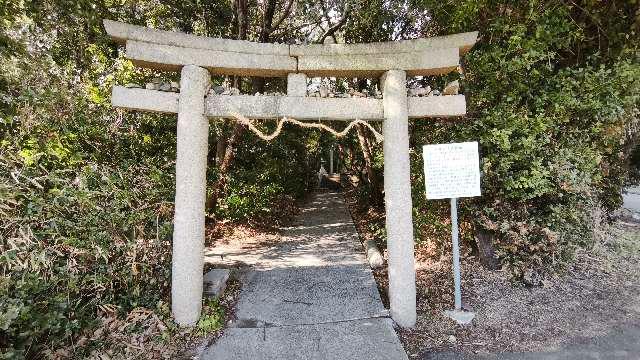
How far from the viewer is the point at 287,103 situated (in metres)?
3.99

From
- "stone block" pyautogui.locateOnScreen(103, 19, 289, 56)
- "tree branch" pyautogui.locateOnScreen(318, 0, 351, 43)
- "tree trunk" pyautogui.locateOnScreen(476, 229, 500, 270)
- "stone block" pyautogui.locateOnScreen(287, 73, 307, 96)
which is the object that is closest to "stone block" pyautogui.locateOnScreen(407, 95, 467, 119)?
"stone block" pyautogui.locateOnScreen(287, 73, 307, 96)

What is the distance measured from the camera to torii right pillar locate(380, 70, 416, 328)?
4055 mm

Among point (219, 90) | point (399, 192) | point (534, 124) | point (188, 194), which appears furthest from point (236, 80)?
point (534, 124)

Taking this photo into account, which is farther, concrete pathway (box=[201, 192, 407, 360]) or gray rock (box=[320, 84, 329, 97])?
gray rock (box=[320, 84, 329, 97])

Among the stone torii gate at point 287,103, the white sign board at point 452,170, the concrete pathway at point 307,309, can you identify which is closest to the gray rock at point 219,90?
the stone torii gate at point 287,103

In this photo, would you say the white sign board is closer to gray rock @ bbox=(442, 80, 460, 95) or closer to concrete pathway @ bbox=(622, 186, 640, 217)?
gray rock @ bbox=(442, 80, 460, 95)

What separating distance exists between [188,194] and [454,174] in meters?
3.19

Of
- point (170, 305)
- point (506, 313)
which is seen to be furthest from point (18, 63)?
point (506, 313)

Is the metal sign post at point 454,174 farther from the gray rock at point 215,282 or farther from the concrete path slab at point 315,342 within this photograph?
the gray rock at point 215,282

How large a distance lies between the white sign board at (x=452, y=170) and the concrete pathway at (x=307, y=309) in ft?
5.66

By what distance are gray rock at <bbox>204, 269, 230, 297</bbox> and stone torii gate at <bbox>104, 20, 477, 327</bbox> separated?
0.56 meters

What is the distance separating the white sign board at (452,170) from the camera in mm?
4121

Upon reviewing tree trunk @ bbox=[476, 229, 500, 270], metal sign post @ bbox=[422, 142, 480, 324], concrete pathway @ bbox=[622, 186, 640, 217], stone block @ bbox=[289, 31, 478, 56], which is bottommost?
tree trunk @ bbox=[476, 229, 500, 270]

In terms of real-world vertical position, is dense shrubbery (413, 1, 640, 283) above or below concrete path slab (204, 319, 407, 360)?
above
